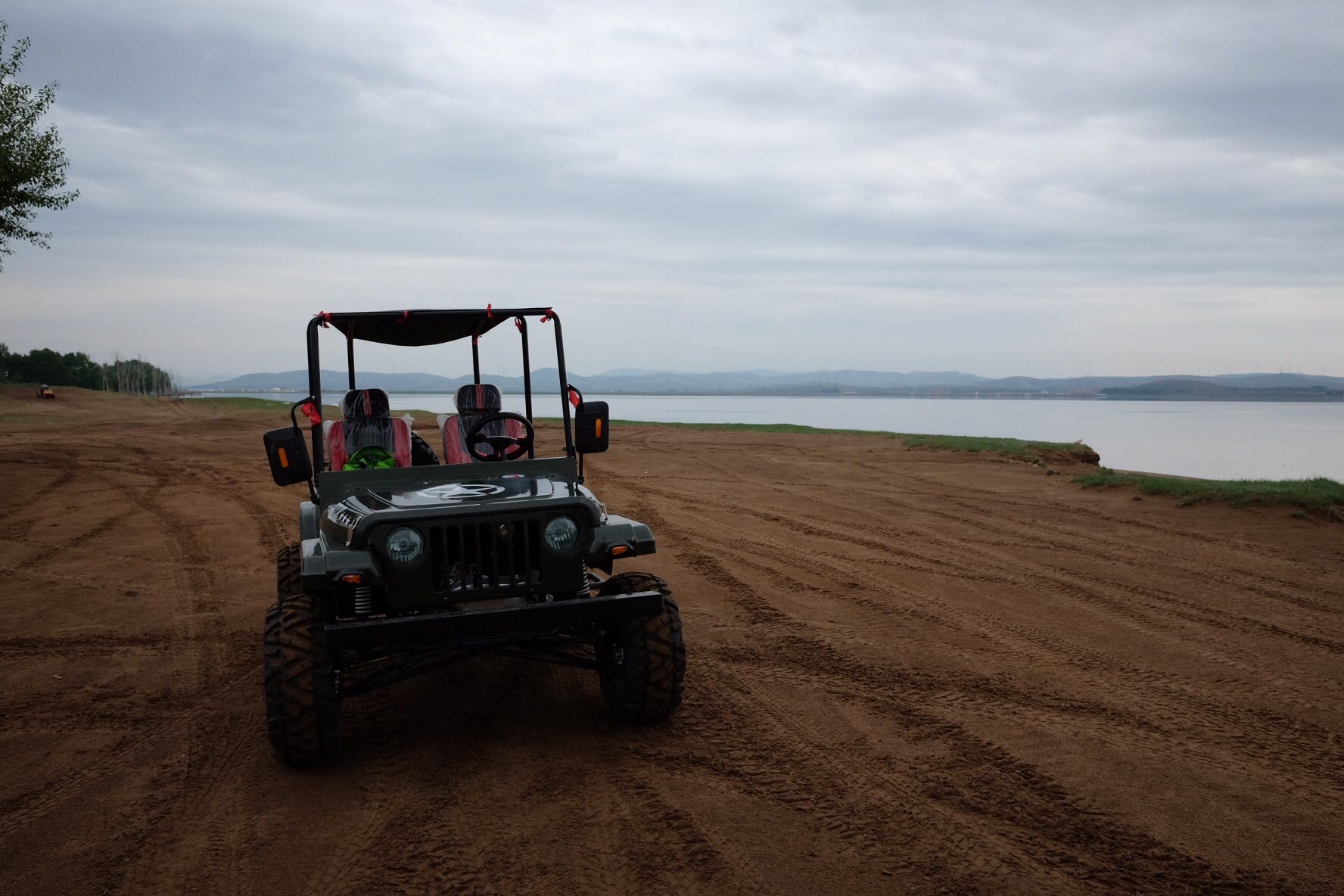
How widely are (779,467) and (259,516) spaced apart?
940 cm

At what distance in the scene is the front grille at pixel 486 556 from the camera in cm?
456

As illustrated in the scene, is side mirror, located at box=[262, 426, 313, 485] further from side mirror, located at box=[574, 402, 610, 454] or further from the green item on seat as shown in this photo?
side mirror, located at box=[574, 402, 610, 454]

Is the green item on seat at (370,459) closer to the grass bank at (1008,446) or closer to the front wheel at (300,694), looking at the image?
the front wheel at (300,694)

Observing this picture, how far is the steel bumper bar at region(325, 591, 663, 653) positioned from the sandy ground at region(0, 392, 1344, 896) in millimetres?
682

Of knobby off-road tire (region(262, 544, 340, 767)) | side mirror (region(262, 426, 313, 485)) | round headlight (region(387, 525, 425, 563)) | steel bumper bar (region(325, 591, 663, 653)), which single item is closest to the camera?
steel bumper bar (region(325, 591, 663, 653))

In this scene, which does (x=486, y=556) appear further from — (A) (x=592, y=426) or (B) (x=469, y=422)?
(B) (x=469, y=422)

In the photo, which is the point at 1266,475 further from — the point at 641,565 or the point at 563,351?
the point at 563,351

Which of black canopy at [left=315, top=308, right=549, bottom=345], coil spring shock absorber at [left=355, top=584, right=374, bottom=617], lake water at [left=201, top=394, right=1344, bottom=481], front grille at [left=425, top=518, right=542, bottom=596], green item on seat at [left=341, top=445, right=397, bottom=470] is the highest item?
black canopy at [left=315, top=308, right=549, bottom=345]

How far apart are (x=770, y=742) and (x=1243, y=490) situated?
9.92 metres

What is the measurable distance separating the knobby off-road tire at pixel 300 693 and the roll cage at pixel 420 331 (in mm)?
1401

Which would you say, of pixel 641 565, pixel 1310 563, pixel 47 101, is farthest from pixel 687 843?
pixel 47 101

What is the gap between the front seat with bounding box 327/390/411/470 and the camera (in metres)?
6.16

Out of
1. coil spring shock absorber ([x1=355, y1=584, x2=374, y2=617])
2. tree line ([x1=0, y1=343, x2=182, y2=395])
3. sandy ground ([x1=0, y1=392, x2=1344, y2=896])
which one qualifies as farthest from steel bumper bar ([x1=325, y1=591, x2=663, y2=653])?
tree line ([x1=0, y1=343, x2=182, y2=395])

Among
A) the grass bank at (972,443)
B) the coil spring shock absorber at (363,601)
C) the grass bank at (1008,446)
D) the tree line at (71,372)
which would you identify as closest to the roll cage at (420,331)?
the coil spring shock absorber at (363,601)
